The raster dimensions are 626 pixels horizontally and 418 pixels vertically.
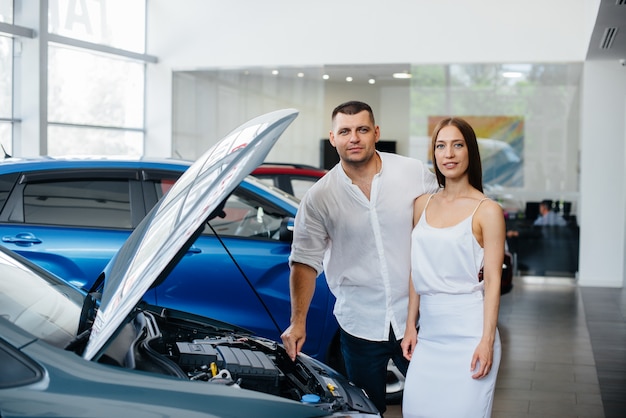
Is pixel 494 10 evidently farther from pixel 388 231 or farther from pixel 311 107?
pixel 388 231

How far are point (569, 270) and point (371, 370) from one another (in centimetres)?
1060

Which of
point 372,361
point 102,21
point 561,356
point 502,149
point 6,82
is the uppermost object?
point 102,21

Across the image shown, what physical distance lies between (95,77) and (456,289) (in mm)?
12673

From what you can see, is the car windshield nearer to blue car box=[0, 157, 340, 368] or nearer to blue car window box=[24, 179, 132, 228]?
blue car box=[0, 157, 340, 368]

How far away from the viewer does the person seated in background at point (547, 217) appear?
13766 mm

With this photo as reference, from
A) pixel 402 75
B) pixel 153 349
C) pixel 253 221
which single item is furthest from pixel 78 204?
pixel 402 75

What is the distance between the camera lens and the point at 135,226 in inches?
212

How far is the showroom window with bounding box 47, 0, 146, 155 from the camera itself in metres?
13.9

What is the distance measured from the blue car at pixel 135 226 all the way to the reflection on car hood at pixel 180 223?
245 centimetres

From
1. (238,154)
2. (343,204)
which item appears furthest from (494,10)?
(238,154)

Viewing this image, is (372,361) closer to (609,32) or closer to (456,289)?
(456,289)

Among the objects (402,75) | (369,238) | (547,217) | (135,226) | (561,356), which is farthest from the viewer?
(402,75)

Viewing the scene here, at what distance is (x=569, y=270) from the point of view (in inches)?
537

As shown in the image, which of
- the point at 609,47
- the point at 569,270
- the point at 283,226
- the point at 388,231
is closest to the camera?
the point at 388,231
